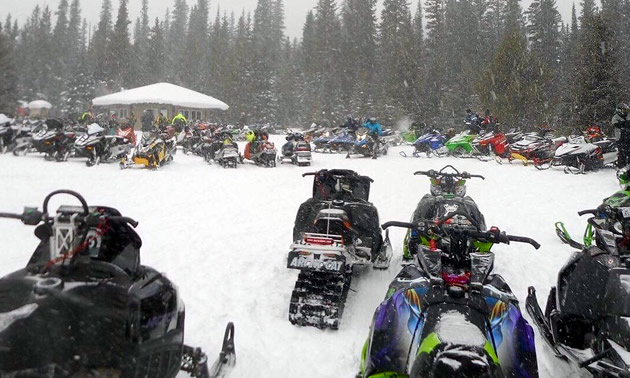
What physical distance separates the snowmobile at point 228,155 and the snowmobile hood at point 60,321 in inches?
501

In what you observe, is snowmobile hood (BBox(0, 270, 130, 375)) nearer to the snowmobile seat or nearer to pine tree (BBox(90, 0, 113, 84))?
the snowmobile seat

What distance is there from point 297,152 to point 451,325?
14.2m

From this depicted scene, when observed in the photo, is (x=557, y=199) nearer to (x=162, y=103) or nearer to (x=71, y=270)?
(x=71, y=270)

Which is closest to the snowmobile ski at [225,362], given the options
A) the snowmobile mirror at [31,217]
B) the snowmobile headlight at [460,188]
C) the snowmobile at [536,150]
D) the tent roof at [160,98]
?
the snowmobile mirror at [31,217]

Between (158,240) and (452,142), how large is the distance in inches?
560

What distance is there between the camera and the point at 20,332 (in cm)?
227

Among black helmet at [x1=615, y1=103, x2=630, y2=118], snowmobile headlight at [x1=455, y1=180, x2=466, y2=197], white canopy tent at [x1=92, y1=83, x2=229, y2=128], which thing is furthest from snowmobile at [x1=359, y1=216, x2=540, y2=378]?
white canopy tent at [x1=92, y1=83, x2=229, y2=128]

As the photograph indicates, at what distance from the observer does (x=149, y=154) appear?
548 inches

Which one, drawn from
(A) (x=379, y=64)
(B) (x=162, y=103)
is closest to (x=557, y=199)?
(B) (x=162, y=103)

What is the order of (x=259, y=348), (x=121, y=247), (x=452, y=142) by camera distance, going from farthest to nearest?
(x=452, y=142) < (x=259, y=348) < (x=121, y=247)

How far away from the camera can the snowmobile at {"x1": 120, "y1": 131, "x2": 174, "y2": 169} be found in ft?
45.5

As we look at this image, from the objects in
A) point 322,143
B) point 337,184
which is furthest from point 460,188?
point 322,143

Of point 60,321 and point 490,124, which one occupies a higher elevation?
point 490,124

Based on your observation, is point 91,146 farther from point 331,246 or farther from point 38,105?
point 38,105
